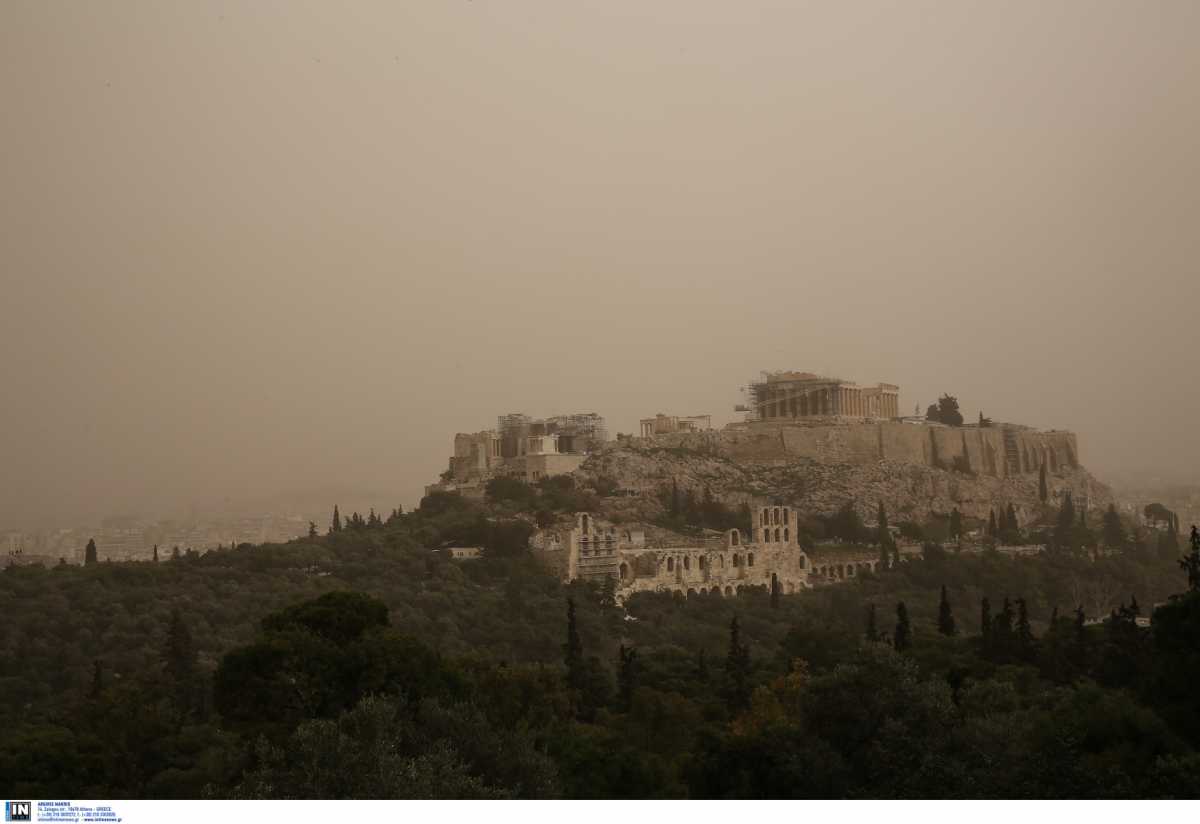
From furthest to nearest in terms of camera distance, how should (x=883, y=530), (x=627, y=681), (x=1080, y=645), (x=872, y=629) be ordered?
(x=883, y=530) < (x=872, y=629) < (x=627, y=681) < (x=1080, y=645)

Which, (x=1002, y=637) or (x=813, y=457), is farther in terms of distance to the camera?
(x=813, y=457)

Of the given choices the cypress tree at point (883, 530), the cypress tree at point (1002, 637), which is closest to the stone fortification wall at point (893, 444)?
the cypress tree at point (883, 530)

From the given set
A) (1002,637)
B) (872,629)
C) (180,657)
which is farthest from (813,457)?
(180,657)

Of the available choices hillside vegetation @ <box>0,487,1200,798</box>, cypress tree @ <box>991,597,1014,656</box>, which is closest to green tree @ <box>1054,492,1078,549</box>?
hillside vegetation @ <box>0,487,1200,798</box>

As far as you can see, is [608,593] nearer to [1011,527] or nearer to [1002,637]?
[1011,527]

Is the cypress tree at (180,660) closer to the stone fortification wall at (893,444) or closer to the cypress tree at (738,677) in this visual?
the cypress tree at (738,677)

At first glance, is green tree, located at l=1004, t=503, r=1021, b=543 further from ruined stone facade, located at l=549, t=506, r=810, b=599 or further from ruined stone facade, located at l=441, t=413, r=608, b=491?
ruined stone facade, located at l=441, t=413, r=608, b=491
